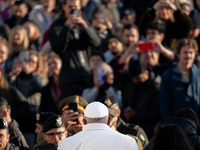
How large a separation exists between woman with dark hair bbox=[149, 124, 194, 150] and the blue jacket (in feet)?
11.9

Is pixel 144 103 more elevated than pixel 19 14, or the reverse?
pixel 19 14

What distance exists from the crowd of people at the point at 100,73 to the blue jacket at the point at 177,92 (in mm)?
15

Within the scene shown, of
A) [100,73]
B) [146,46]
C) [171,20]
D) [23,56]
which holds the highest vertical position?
[171,20]

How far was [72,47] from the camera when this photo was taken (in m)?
9.37

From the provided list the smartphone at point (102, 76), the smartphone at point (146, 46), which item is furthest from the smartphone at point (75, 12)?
the smartphone at point (146, 46)

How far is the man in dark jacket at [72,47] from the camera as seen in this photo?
9.20 metres

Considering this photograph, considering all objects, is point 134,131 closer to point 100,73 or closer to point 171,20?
point 100,73

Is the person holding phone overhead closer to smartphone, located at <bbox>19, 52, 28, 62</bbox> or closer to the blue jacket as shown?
the blue jacket

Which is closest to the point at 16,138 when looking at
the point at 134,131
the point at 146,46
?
the point at 134,131

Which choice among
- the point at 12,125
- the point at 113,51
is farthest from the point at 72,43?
the point at 12,125

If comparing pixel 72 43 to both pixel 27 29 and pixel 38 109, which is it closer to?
pixel 38 109

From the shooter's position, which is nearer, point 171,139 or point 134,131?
point 171,139

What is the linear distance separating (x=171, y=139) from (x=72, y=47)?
17.0 ft

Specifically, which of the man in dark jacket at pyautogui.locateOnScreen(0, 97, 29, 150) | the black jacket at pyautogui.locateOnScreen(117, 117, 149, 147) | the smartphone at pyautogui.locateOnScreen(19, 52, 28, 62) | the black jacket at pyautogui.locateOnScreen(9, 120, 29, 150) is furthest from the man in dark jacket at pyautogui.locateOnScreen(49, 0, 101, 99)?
the black jacket at pyautogui.locateOnScreen(117, 117, 149, 147)
